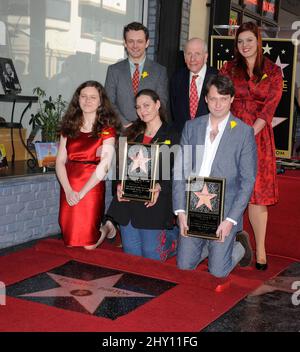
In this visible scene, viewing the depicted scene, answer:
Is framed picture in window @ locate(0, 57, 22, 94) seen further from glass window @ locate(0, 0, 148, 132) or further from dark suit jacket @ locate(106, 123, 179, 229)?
dark suit jacket @ locate(106, 123, 179, 229)

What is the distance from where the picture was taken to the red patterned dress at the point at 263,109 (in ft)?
12.3

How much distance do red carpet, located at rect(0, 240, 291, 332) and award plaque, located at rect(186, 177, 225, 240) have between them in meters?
0.30

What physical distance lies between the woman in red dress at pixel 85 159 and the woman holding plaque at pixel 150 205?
175 millimetres

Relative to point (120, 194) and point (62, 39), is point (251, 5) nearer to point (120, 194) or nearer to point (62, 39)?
point (62, 39)

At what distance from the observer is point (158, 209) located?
3701 mm

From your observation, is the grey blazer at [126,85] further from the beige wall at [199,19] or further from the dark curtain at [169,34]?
the beige wall at [199,19]

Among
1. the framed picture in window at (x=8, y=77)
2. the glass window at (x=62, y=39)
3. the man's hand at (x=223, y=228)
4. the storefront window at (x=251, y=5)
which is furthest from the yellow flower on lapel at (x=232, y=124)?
the storefront window at (x=251, y=5)

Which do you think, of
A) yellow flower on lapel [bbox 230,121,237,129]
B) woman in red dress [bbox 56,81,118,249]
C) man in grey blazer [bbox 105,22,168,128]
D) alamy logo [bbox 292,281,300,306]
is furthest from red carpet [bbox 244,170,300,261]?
woman in red dress [bbox 56,81,118,249]

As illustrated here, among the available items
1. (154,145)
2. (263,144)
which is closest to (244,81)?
(263,144)

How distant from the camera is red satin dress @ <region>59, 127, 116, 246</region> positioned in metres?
3.89

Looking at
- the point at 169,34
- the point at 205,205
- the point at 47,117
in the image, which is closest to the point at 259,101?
the point at 205,205

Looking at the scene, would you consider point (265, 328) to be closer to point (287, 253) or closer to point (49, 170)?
point (287, 253)

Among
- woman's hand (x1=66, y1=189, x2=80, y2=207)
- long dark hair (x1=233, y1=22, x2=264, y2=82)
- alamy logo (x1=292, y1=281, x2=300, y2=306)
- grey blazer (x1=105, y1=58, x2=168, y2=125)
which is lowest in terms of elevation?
alamy logo (x1=292, y1=281, x2=300, y2=306)

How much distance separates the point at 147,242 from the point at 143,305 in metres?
0.82
